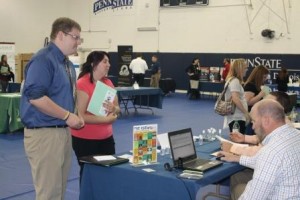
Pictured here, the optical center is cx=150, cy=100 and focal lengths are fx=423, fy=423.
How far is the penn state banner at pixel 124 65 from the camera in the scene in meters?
17.2

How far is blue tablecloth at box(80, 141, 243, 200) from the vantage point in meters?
2.63

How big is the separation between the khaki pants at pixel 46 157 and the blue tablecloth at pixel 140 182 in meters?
0.27

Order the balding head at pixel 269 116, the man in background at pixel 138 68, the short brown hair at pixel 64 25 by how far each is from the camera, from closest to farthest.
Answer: the balding head at pixel 269 116 < the short brown hair at pixel 64 25 < the man in background at pixel 138 68

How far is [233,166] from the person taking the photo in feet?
10.3

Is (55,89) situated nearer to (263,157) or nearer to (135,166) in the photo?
(135,166)

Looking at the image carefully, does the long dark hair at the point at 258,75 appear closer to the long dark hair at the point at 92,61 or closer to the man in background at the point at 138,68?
the long dark hair at the point at 92,61

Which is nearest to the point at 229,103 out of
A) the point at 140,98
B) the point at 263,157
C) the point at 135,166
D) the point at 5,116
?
the point at 135,166

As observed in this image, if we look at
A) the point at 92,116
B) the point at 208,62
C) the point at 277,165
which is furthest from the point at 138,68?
the point at 277,165

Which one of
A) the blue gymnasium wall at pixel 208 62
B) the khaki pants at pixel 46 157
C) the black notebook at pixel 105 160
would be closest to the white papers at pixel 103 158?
the black notebook at pixel 105 160

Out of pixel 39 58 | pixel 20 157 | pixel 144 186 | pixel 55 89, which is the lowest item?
pixel 20 157

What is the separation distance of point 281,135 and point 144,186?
93cm

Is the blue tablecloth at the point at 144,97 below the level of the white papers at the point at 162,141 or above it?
below

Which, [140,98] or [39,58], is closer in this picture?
[39,58]

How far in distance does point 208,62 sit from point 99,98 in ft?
48.8
